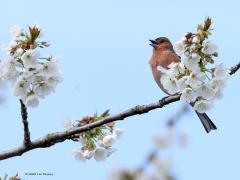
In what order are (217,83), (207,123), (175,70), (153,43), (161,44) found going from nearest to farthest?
(217,83), (175,70), (207,123), (161,44), (153,43)

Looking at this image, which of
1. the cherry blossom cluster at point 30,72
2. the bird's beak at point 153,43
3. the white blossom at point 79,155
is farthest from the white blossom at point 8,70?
the bird's beak at point 153,43

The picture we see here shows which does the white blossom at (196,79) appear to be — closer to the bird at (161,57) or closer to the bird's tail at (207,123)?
the bird's tail at (207,123)

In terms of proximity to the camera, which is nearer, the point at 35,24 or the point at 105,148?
the point at 35,24

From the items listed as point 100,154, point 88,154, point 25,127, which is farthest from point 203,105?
point 25,127

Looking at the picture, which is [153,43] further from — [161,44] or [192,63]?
[192,63]

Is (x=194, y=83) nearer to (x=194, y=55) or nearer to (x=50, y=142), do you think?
(x=194, y=55)

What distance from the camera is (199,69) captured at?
4.29 m

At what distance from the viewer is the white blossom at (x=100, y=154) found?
489 cm

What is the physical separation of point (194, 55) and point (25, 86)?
1366 millimetres

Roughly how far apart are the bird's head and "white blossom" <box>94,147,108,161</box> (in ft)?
22.3

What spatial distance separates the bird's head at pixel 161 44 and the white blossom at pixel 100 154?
6.78 m

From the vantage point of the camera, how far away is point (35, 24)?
454 cm

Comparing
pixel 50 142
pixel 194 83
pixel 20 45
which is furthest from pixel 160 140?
pixel 20 45

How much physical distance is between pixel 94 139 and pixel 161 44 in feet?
23.2
